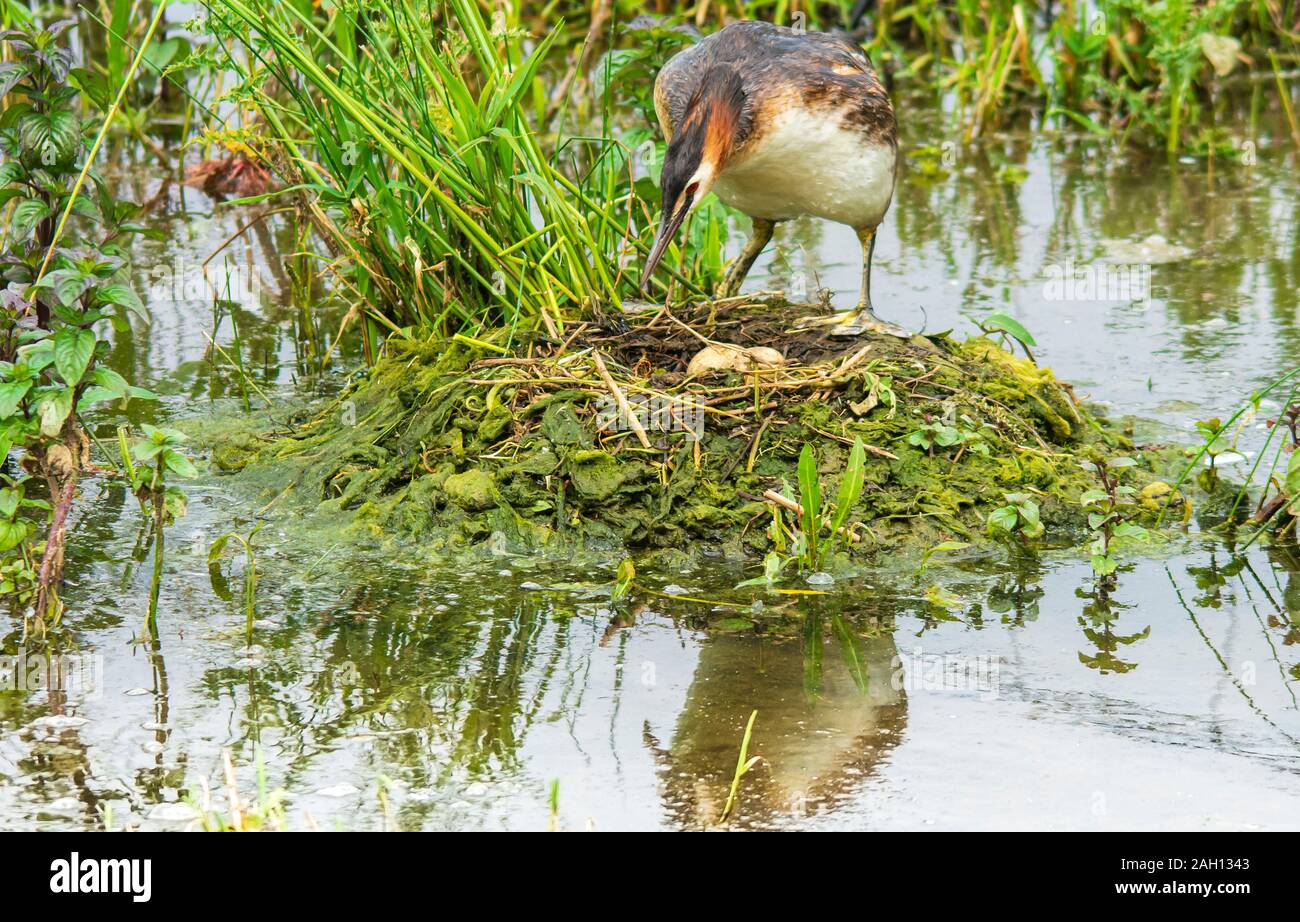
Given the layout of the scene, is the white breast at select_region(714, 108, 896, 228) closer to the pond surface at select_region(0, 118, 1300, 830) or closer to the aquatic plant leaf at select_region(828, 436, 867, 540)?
the aquatic plant leaf at select_region(828, 436, 867, 540)

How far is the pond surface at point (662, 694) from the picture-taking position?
354 centimetres

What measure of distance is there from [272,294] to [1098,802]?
502 cm

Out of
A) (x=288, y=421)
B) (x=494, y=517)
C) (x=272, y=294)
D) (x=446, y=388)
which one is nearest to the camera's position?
(x=494, y=517)

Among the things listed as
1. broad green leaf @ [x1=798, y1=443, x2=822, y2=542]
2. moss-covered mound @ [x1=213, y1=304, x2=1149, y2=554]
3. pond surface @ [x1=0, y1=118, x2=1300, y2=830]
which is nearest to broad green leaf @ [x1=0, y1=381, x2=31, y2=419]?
pond surface @ [x1=0, y1=118, x2=1300, y2=830]

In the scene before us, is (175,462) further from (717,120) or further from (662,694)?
(717,120)

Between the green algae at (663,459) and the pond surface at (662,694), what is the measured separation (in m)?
0.18

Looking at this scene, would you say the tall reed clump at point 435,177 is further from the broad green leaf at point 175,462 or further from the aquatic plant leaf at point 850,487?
the broad green leaf at point 175,462

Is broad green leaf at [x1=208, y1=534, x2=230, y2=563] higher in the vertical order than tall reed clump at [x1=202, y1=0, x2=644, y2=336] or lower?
lower

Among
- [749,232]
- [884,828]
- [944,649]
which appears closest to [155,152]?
[749,232]

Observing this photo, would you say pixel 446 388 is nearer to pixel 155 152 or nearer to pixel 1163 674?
pixel 1163 674

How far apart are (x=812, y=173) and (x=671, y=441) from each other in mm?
1051

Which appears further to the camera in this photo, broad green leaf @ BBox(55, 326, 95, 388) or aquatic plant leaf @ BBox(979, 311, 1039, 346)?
aquatic plant leaf @ BBox(979, 311, 1039, 346)

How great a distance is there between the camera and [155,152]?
8625 millimetres

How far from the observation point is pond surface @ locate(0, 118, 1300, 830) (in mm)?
3537
